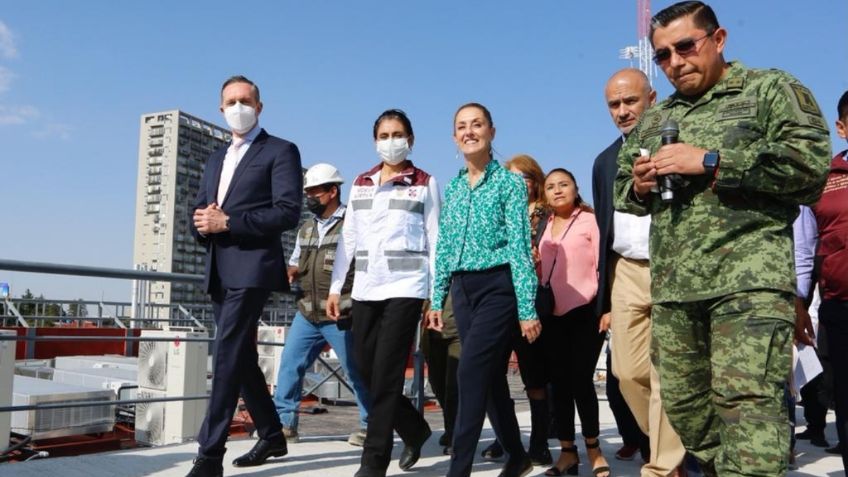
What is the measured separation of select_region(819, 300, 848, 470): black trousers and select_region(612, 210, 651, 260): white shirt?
822 millimetres

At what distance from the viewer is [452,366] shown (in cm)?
402

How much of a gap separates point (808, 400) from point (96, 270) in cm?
507

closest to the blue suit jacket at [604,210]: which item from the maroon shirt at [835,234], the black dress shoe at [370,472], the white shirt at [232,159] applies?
the maroon shirt at [835,234]

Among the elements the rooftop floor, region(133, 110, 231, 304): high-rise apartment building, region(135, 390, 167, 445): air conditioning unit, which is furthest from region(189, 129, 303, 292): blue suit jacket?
region(133, 110, 231, 304): high-rise apartment building

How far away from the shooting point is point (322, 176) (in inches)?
213

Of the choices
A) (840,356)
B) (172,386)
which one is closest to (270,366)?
(172,386)

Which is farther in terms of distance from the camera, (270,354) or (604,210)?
(270,354)

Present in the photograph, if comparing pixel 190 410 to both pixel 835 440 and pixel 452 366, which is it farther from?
pixel 835 440

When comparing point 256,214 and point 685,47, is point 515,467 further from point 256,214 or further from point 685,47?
point 685,47

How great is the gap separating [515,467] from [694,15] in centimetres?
219

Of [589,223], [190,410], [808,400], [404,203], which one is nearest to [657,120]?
[404,203]

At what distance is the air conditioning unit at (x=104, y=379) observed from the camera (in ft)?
34.6

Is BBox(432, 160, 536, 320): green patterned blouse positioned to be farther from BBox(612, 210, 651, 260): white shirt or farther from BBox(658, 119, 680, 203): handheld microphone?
BBox(658, 119, 680, 203): handheld microphone

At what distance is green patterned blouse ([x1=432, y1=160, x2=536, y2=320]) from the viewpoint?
329 centimetres
